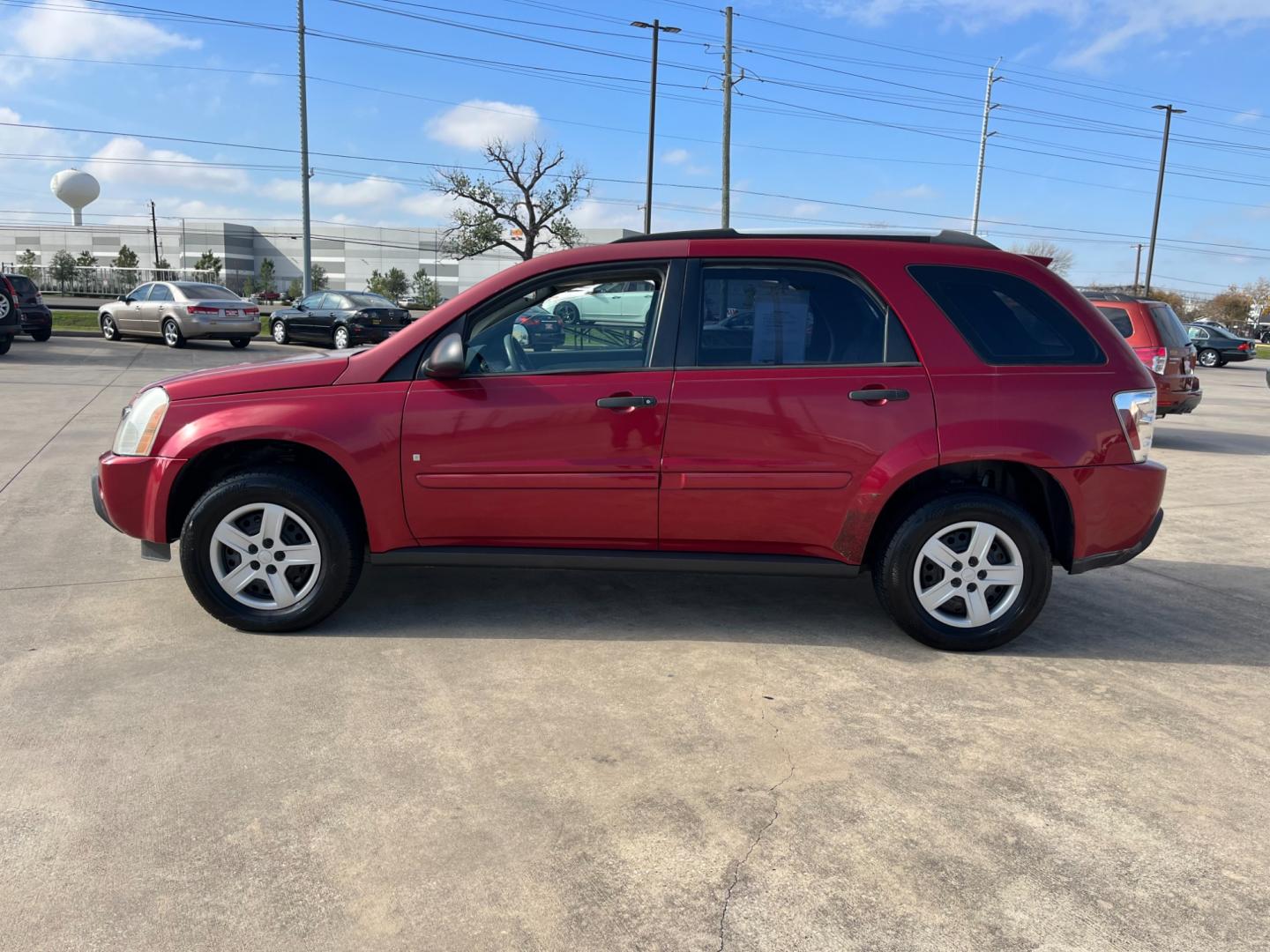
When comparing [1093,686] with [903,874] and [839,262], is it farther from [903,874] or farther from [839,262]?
[839,262]

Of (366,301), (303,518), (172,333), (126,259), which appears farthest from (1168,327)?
(126,259)

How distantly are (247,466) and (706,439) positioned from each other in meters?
2.10

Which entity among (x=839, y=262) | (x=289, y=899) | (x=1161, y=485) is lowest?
(x=289, y=899)

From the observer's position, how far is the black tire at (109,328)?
74.8 ft

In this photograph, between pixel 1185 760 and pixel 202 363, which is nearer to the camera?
pixel 1185 760

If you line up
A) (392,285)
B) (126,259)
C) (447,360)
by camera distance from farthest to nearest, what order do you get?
(126,259) → (392,285) → (447,360)

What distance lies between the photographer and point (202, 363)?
1758 centimetres

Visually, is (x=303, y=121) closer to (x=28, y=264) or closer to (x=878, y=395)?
(x=878, y=395)

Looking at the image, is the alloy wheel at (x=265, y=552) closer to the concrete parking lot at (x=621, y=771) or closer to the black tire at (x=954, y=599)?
the concrete parking lot at (x=621, y=771)

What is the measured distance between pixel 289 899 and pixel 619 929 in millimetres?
852

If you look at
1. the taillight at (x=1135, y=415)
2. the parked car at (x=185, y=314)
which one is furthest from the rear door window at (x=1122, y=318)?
the parked car at (x=185, y=314)

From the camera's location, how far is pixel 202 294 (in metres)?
21.6

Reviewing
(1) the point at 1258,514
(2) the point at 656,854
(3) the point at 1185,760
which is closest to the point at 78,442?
(2) the point at 656,854

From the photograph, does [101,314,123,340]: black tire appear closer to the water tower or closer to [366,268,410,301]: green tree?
[366,268,410,301]: green tree
